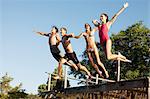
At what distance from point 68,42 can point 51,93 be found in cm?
247

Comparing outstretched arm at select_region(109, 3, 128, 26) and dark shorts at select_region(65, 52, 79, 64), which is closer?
outstretched arm at select_region(109, 3, 128, 26)

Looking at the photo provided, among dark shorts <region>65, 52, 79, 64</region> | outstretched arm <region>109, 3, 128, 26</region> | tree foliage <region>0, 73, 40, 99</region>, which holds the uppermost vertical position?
outstretched arm <region>109, 3, 128, 26</region>

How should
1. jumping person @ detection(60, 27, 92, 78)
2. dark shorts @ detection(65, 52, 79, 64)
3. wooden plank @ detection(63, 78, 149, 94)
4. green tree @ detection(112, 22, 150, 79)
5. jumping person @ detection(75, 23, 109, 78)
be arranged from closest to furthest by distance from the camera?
wooden plank @ detection(63, 78, 149, 94) → jumping person @ detection(75, 23, 109, 78) → jumping person @ detection(60, 27, 92, 78) → dark shorts @ detection(65, 52, 79, 64) → green tree @ detection(112, 22, 150, 79)

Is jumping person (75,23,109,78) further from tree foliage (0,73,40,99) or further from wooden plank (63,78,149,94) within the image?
tree foliage (0,73,40,99)

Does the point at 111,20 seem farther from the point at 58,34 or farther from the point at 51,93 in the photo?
the point at 51,93

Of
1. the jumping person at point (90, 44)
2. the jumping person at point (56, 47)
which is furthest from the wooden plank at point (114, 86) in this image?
the jumping person at point (56, 47)

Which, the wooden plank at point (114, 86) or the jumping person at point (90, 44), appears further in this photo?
the jumping person at point (90, 44)

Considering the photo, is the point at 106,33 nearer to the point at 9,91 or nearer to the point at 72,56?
the point at 72,56

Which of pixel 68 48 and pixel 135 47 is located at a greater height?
pixel 135 47

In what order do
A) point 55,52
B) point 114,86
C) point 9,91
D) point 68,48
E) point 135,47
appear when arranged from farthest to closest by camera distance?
point 135,47 < point 9,91 < point 55,52 < point 68,48 < point 114,86

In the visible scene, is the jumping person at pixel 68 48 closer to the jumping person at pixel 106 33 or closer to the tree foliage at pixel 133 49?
the jumping person at pixel 106 33

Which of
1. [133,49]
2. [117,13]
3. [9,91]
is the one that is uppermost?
[133,49]

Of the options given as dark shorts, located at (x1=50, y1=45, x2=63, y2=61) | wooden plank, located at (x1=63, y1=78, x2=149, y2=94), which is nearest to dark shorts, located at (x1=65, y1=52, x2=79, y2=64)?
dark shorts, located at (x1=50, y1=45, x2=63, y2=61)

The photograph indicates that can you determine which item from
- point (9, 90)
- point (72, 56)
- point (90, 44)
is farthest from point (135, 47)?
point (90, 44)
